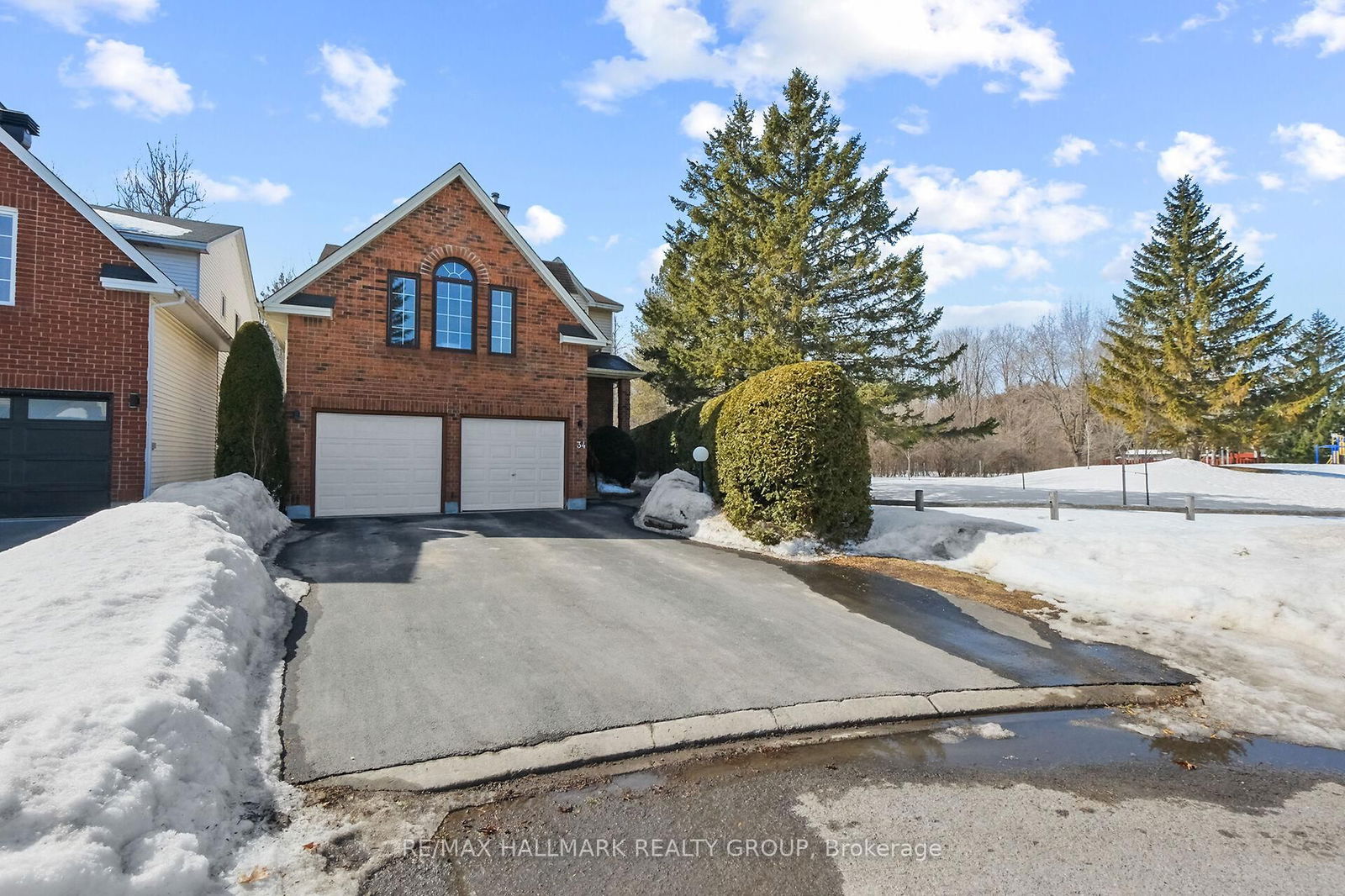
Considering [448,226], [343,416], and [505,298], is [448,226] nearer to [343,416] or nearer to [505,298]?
[505,298]

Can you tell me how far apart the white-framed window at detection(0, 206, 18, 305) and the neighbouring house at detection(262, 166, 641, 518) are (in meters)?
3.33

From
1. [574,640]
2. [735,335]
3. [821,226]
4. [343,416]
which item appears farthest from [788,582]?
[821,226]

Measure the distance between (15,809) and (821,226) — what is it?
21.5 m

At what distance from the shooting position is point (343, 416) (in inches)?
504

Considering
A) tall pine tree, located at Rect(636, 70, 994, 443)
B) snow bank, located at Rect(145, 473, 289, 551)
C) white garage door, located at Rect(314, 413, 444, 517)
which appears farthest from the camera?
tall pine tree, located at Rect(636, 70, 994, 443)

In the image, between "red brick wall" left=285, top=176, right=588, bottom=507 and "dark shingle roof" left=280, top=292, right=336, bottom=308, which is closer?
"dark shingle roof" left=280, top=292, right=336, bottom=308

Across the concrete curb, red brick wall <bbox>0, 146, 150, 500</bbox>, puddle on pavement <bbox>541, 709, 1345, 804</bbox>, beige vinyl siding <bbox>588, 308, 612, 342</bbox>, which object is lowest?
puddle on pavement <bbox>541, 709, 1345, 804</bbox>

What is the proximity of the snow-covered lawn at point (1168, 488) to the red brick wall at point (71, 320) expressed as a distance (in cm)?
1601

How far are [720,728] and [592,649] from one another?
1.56 meters

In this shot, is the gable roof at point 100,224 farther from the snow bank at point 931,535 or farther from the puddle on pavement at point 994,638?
the snow bank at point 931,535

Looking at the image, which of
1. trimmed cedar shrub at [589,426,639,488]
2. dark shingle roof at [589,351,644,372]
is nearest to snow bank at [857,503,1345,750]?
trimmed cedar shrub at [589,426,639,488]

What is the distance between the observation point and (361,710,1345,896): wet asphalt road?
8.25ft

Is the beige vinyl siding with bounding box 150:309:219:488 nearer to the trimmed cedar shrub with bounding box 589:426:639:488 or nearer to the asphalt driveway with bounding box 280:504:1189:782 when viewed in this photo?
the asphalt driveway with bounding box 280:504:1189:782

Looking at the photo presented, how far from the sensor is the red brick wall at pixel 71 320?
396 inches
